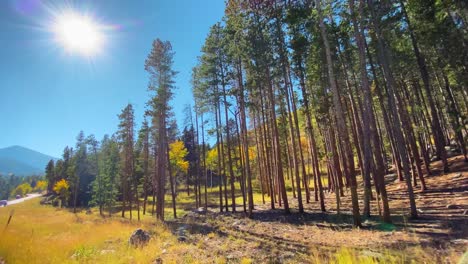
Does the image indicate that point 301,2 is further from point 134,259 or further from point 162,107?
point 134,259

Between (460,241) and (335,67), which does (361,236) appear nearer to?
(460,241)

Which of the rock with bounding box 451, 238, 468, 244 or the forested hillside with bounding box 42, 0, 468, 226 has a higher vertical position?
the forested hillside with bounding box 42, 0, 468, 226

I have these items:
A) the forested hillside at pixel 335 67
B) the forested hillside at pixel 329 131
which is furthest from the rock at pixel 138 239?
the forested hillside at pixel 335 67

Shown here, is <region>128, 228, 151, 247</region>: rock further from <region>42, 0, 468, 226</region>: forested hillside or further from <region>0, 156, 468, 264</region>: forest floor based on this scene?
<region>42, 0, 468, 226</region>: forested hillside

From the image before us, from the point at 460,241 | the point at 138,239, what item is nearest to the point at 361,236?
the point at 460,241

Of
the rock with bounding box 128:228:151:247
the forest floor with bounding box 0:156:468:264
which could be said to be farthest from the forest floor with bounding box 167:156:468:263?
the rock with bounding box 128:228:151:247

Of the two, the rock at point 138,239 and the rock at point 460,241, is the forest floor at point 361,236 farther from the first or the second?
the rock at point 138,239

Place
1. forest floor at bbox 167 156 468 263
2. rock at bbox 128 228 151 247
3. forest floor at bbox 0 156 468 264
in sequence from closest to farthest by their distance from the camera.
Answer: forest floor at bbox 167 156 468 263 < forest floor at bbox 0 156 468 264 < rock at bbox 128 228 151 247

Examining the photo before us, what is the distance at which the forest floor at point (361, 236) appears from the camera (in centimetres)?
657

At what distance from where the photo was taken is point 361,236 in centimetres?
934

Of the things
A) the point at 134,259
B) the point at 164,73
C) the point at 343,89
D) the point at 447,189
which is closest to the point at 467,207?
the point at 447,189

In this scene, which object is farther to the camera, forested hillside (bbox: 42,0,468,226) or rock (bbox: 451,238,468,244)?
forested hillside (bbox: 42,0,468,226)

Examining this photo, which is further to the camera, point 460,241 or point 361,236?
point 361,236

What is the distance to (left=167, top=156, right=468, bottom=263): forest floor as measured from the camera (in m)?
6.57
